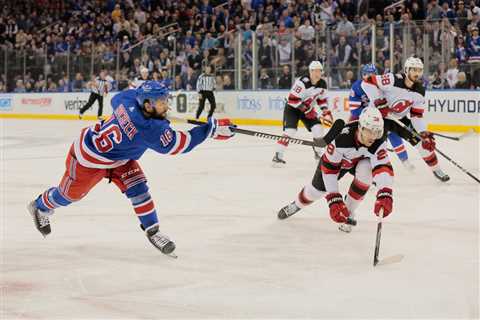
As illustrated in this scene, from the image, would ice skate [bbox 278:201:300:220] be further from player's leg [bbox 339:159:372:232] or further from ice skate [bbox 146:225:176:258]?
ice skate [bbox 146:225:176:258]

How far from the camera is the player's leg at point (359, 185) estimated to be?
4523mm

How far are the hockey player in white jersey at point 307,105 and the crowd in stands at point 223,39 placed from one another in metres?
3.79

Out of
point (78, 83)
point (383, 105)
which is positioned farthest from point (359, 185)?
point (78, 83)

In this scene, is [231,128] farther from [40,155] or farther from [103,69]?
[103,69]

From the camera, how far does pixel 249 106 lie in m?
14.3

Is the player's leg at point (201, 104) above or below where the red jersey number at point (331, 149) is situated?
above

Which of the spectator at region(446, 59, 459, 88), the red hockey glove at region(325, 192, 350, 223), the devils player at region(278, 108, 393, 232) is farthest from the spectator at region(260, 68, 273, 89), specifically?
the red hockey glove at region(325, 192, 350, 223)

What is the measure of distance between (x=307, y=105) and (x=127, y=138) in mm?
4684

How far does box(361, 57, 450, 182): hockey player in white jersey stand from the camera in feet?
22.1

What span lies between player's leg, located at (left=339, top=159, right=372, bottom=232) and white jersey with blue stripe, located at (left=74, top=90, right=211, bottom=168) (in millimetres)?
1046

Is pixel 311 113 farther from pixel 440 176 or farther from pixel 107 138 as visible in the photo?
pixel 107 138

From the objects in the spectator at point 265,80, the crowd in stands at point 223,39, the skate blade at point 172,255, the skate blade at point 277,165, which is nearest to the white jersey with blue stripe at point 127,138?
the skate blade at point 172,255

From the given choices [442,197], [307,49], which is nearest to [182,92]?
[307,49]

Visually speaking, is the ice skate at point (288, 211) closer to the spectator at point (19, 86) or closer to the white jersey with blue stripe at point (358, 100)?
the white jersey with blue stripe at point (358, 100)
